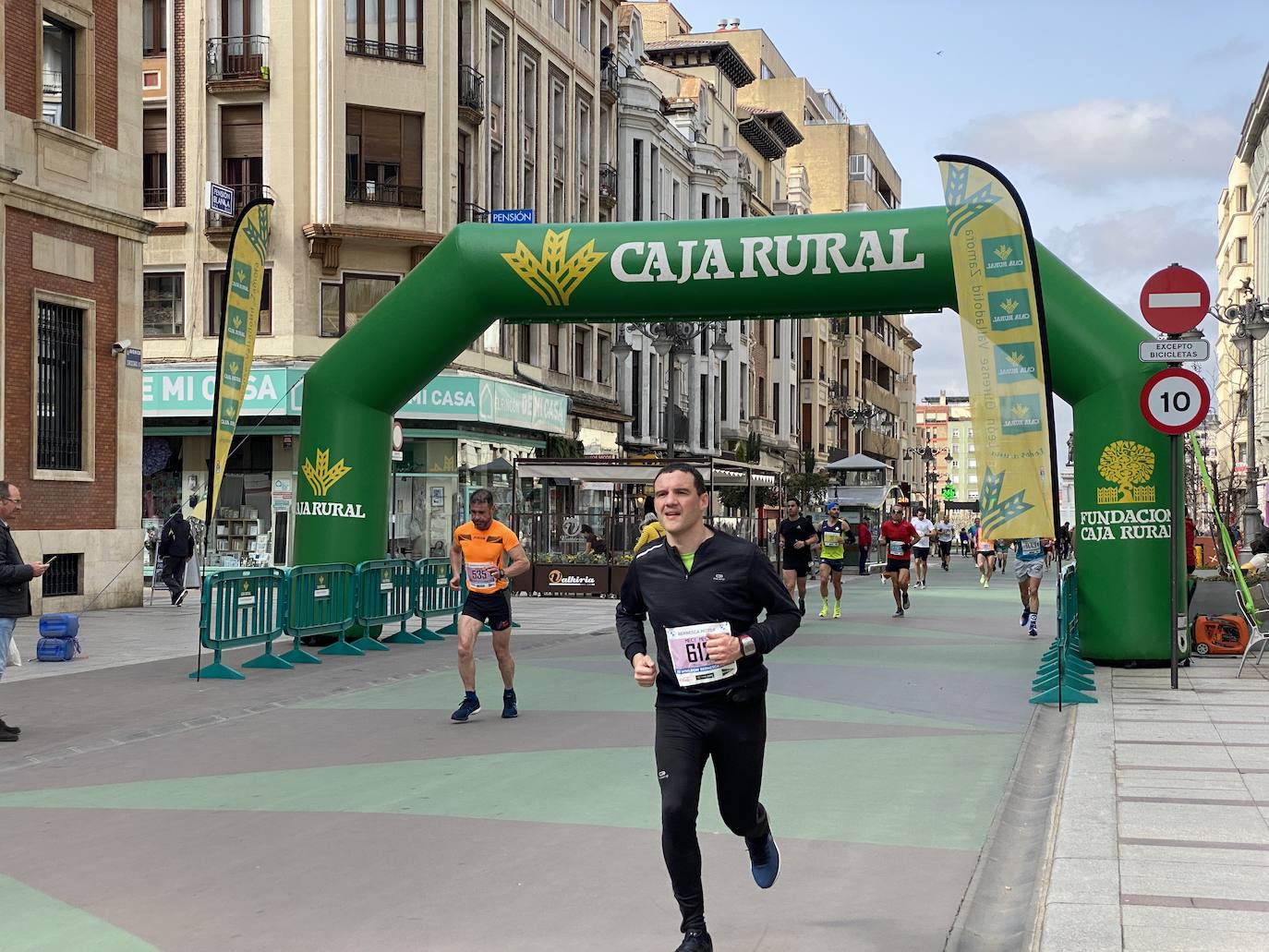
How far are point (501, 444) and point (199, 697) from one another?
85.1 ft

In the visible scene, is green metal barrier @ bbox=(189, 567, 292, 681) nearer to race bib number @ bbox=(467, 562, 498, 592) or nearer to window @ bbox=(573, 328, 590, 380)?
race bib number @ bbox=(467, 562, 498, 592)

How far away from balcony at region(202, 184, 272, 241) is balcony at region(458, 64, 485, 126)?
5241 mm

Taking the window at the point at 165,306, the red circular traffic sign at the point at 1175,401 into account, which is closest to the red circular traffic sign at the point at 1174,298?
the red circular traffic sign at the point at 1175,401

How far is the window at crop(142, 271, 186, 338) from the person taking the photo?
34781 mm

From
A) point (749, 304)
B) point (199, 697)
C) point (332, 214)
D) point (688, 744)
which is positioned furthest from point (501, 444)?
point (688, 744)

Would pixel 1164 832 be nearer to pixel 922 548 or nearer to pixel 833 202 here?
pixel 922 548

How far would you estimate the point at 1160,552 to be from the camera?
1488 centimetres

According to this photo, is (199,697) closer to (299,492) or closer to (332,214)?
(299,492)

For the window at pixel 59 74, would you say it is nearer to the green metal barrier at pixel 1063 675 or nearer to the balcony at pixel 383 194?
the balcony at pixel 383 194

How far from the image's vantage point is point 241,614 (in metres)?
14.9

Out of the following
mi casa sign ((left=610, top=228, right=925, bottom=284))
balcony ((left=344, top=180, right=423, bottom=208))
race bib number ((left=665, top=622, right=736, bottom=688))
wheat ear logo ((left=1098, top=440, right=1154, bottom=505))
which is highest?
balcony ((left=344, top=180, right=423, bottom=208))

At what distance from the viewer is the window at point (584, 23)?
46.8m

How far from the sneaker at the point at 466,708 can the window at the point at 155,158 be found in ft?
85.3

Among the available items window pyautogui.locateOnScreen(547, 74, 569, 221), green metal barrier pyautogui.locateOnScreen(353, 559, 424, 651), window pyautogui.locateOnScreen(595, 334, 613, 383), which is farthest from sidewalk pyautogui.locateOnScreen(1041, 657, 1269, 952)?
window pyautogui.locateOnScreen(595, 334, 613, 383)
